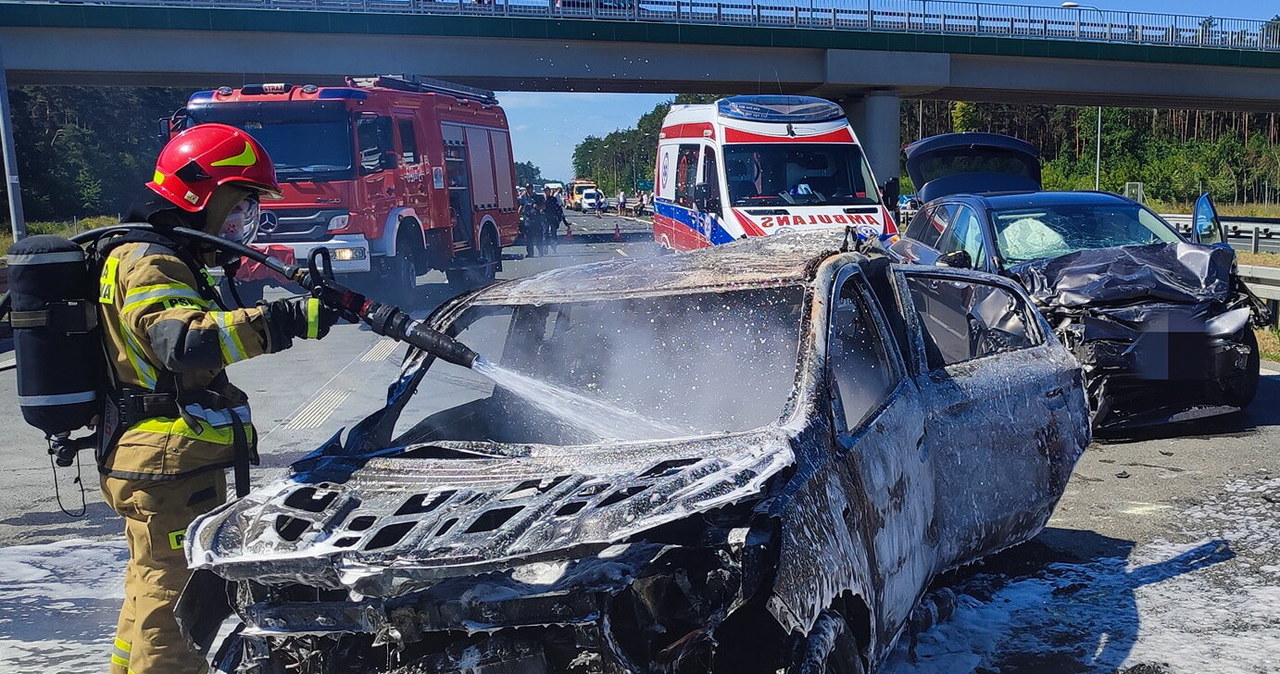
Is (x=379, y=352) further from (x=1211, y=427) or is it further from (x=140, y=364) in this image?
(x=140, y=364)

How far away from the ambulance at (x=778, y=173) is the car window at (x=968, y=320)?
4.92 metres

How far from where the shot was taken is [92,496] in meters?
6.71

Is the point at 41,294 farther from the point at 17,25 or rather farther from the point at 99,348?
the point at 17,25

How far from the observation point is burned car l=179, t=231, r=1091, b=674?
2689mm

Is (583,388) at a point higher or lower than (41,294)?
lower

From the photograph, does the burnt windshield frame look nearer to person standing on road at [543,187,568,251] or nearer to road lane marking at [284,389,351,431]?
road lane marking at [284,389,351,431]

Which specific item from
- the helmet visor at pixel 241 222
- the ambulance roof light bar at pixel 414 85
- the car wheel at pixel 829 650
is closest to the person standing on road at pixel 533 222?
the ambulance roof light bar at pixel 414 85

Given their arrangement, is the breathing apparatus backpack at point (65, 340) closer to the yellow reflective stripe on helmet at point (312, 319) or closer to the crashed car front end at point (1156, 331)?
the yellow reflective stripe on helmet at point (312, 319)

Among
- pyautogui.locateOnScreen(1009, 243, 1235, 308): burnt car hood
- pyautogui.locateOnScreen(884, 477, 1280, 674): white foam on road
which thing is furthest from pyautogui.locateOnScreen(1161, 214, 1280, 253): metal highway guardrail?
pyautogui.locateOnScreen(884, 477, 1280, 674): white foam on road

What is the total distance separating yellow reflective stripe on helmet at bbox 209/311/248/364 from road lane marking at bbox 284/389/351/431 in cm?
519

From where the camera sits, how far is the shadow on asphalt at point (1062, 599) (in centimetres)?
409

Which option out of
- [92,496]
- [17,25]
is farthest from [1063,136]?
[92,496]

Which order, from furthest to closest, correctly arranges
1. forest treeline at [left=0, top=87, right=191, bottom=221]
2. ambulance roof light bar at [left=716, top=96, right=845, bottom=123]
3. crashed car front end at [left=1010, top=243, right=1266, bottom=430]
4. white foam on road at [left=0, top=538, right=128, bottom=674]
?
1. forest treeline at [left=0, top=87, right=191, bottom=221]
2. ambulance roof light bar at [left=716, top=96, right=845, bottom=123]
3. crashed car front end at [left=1010, top=243, right=1266, bottom=430]
4. white foam on road at [left=0, top=538, right=128, bottom=674]

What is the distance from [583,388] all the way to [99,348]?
1694 millimetres
